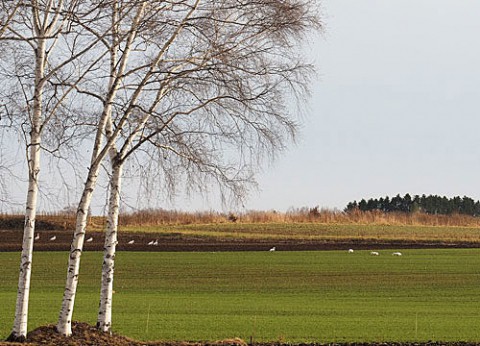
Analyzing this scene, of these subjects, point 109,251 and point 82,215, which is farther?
point 109,251

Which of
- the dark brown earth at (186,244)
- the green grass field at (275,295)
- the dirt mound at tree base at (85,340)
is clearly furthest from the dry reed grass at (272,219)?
the dirt mound at tree base at (85,340)

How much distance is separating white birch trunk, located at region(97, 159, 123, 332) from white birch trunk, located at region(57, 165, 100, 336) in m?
0.77

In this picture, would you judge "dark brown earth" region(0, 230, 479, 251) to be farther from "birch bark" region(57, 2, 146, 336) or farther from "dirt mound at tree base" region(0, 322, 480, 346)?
"birch bark" region(57, 2, 146, 336)

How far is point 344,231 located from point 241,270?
2582cm

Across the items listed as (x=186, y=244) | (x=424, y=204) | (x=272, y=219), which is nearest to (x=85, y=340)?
(x=186, y=244)

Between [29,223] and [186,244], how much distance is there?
43127 millimetres

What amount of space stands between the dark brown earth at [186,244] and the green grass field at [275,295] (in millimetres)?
3713

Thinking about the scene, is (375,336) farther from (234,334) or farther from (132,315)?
(132,315)

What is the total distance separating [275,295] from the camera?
35.5m

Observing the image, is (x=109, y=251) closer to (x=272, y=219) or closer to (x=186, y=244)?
(x=186, y=244)

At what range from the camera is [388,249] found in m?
57.5

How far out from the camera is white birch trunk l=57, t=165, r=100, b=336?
16.3 metres

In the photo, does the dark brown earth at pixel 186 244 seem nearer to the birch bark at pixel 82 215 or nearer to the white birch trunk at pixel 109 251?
the white birch trunk at pixel 109 251

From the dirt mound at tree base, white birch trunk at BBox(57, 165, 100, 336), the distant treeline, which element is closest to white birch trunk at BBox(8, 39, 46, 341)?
the dirt mound at tree base
